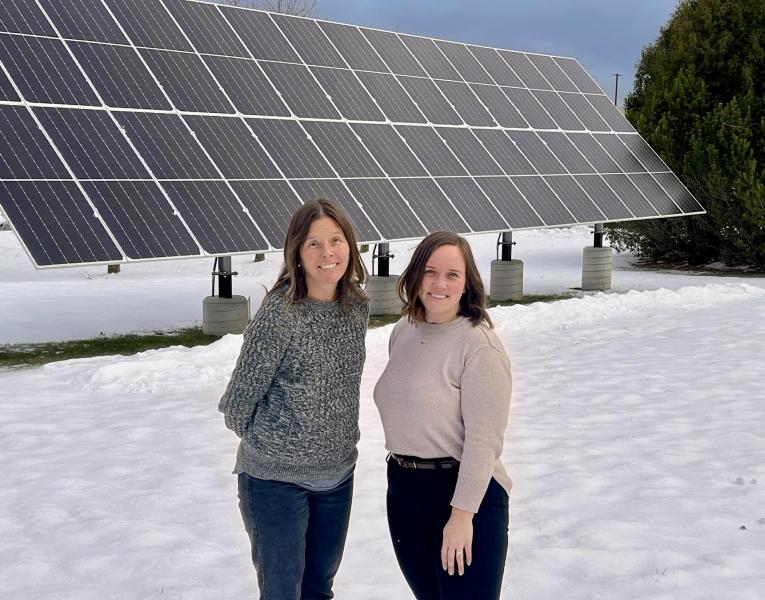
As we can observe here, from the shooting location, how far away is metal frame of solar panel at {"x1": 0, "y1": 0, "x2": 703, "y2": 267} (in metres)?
10.8

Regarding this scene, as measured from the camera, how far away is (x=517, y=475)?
6.75m

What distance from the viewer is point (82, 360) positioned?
35.7ft

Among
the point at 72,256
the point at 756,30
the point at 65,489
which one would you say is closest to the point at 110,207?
the point at 72,256

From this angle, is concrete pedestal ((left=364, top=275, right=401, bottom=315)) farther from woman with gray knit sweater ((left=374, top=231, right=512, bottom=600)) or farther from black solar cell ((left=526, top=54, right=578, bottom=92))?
woman with gray knit sweater ((left=374, top=231, right=512, bottom=600))

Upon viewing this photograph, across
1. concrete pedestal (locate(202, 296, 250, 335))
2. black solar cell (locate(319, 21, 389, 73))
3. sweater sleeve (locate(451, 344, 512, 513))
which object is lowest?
concrete pedestal (locate(202, 296, 250, 335))

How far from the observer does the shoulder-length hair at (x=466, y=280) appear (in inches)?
131

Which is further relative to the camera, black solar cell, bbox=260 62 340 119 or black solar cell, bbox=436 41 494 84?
black solar cell, bbox=436 41 494 84

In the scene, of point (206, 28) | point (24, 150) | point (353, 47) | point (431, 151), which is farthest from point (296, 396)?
point (353, 47)

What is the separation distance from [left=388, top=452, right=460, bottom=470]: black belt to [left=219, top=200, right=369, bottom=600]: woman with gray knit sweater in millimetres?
281

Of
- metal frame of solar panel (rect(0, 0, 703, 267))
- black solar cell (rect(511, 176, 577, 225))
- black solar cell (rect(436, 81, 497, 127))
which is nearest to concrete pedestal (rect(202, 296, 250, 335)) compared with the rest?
metal frame of solar panel (rect(0, 0, 703, 267))

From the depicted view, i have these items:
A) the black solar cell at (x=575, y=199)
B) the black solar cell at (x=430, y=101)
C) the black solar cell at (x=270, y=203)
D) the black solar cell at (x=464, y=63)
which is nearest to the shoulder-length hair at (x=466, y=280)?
the black solar cell at (x=270, y=203)

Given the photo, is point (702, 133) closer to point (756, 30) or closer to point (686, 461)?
point (756, 30)

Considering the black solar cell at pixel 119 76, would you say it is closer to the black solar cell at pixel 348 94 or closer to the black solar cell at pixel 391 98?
the black solar cell at pixel 348 94

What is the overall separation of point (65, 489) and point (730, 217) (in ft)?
68.1
